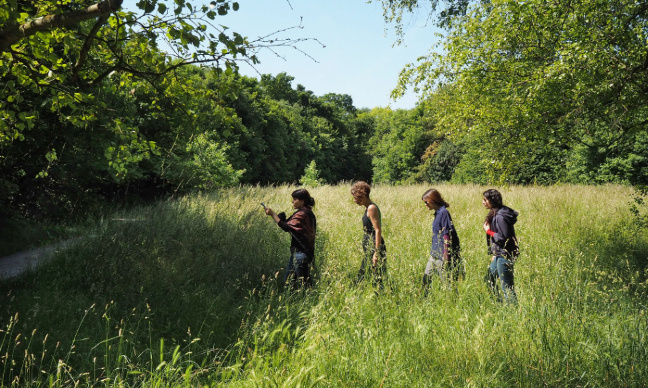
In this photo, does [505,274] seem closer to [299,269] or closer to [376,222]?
[376,222]

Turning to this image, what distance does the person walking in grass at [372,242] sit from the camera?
5.30 metres

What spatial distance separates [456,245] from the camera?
5363mm

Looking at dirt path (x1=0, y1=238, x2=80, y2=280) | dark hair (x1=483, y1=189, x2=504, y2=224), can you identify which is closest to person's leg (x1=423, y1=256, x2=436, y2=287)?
dark hair (x1=483, y1=189, x2=504, y2=224)

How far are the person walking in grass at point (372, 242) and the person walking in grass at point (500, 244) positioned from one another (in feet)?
4.46

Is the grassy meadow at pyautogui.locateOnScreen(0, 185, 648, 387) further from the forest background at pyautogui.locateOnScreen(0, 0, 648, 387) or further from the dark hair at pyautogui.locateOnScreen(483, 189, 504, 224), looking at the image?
the dark hair at pyautogui.locateOnScreen(483, 189, 504, 224)

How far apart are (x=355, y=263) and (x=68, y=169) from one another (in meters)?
9.33

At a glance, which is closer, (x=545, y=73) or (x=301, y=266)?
(x=301, y=266)

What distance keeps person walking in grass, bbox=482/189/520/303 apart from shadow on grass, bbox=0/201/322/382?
239cm

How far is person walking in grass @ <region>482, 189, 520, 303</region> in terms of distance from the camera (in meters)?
5.00

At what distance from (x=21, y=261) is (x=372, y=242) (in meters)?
6.96

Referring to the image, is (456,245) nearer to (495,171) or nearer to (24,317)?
(495,171)

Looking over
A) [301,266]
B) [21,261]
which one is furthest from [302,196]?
[21,261]

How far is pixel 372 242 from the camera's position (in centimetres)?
541

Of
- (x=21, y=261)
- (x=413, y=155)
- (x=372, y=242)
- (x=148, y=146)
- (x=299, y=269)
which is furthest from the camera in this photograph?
(x=413, y=155)
